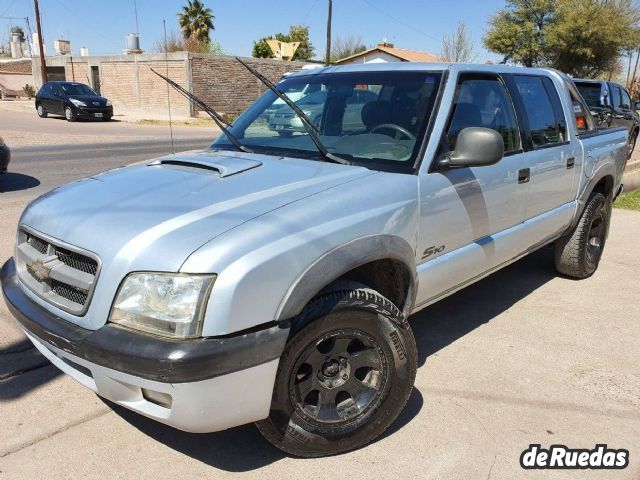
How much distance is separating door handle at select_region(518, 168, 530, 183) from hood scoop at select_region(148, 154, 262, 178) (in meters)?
1.81

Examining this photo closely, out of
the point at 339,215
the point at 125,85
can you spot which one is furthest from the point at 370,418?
the point at 125,85

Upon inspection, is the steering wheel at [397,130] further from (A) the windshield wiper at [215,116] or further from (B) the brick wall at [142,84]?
(B) the brick wall at [142,84]

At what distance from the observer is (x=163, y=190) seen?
2.71 metres

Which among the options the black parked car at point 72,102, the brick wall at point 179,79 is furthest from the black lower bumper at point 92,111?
the brick wall at point 179,79

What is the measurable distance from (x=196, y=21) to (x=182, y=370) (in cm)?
5143

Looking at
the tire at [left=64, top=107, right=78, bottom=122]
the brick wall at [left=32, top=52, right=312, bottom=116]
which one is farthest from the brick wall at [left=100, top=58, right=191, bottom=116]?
the tire at [left=64, top=107, right=78, bottom=122]

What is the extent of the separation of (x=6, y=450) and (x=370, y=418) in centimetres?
174

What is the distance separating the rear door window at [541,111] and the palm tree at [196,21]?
160 feet

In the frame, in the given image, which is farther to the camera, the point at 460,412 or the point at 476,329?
the point at 476,329

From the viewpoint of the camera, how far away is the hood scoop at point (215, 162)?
2979 millimetres

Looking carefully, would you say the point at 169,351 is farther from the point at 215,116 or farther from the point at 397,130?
the point at 215,116

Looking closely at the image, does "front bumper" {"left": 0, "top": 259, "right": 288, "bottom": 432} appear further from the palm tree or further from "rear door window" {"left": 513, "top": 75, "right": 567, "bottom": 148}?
the palm tree

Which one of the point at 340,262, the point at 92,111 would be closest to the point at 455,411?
the point at 340,262

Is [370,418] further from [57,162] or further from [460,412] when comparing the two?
[57,162]
